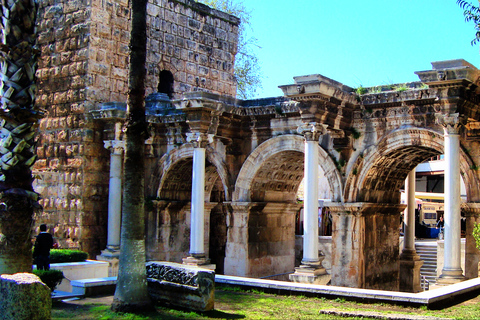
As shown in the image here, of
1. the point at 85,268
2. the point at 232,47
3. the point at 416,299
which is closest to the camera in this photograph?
the point at 416,299

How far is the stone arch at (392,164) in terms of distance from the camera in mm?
14055

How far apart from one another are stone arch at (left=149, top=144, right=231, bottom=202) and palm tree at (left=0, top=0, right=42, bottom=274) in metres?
10.4

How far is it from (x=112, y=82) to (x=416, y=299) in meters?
12.6

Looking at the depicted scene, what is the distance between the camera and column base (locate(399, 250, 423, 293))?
1730 cm

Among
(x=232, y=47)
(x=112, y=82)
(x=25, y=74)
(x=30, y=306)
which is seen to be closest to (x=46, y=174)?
(x=112, y=82)

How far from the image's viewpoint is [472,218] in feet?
46.0

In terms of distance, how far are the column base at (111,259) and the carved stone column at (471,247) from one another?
984 centimetres

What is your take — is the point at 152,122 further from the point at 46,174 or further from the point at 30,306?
the point at 30,306

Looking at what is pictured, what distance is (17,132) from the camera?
7.17m

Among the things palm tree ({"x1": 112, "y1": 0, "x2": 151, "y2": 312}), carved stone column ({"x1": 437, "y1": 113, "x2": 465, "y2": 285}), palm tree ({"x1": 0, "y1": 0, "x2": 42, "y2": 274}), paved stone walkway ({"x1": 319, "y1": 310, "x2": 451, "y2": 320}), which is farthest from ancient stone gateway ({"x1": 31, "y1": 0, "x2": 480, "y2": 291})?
palm tree ({"x1": 0, "y1": 0, "x2": 42, "y2": 274})

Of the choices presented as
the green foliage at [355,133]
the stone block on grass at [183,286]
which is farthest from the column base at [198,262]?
the stone block on grass at [183,286]

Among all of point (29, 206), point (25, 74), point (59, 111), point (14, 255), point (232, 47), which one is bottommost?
point (14, 255)

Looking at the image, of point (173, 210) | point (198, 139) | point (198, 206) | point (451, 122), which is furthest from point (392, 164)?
point (173, 210)

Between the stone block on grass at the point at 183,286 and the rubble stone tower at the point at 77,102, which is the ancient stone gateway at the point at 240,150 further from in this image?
the stone block on grass at the point at 183,286
